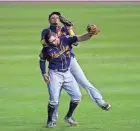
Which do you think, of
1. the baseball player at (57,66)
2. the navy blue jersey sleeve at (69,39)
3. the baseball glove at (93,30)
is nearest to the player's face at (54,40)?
the baseball player at (57,66)

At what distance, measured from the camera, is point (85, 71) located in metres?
16.6

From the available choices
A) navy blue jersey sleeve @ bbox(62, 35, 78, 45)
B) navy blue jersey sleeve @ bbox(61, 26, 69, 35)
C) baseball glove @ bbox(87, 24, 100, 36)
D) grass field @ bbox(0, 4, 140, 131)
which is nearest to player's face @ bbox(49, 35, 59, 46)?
navy blue jersey sleeve @ bbox(62, 35, 78, 45)

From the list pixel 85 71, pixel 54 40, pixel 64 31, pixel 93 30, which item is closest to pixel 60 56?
pixel 54 40

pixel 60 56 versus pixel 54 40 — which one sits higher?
pixel 54 40

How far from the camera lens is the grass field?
36.1ft

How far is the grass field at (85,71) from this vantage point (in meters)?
11.0

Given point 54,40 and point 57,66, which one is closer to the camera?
point 54,40

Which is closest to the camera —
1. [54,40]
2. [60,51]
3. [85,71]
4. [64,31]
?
[54,40]

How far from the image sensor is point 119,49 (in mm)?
21031

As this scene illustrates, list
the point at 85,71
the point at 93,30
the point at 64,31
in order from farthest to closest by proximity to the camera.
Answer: the point at 85,71
the point at 64,31
the point at 93,30

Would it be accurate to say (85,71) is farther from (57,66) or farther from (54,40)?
(54,40)

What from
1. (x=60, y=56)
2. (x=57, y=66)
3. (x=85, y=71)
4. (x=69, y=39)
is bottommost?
(x=85, y=71)

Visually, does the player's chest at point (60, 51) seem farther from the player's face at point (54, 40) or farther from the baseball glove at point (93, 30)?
the baseball glove at point (93, 30)

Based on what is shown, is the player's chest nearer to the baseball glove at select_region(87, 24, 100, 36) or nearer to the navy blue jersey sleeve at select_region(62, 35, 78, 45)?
the navy blue jersey sleeve at select_region(62, 35, 78, 45)
